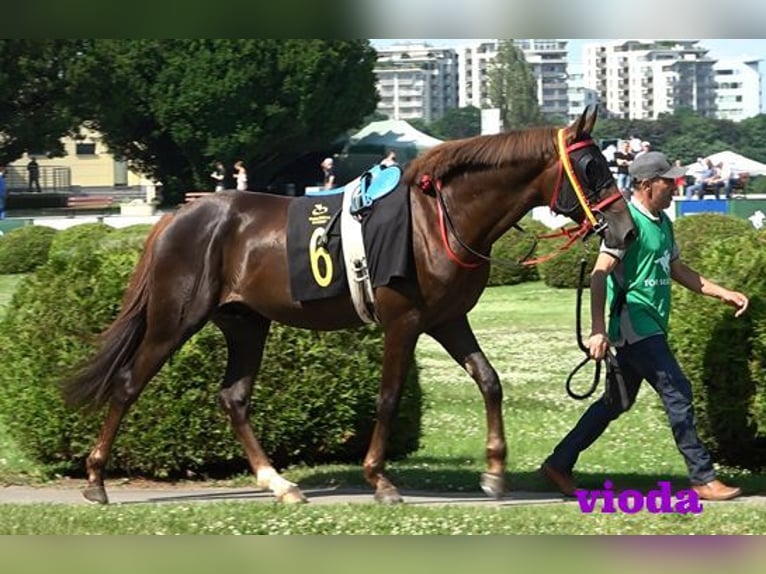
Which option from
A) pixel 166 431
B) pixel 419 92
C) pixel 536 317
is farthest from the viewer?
pixel 419 92

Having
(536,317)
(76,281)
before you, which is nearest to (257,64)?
(536,317)

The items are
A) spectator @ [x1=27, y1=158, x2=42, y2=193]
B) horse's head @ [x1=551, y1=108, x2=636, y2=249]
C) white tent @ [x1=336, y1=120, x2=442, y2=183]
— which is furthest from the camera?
spectator @ [x1=27, y1=158, x2=42, y2=193]

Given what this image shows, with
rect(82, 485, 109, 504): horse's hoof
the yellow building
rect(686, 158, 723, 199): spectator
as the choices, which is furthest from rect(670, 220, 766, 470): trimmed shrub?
the yellow building

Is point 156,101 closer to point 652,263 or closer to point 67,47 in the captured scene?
point 67,47

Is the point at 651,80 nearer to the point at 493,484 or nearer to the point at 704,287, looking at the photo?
the point at 704,287

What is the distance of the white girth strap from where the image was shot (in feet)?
25.2

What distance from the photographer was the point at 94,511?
739cm

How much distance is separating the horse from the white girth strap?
9cm

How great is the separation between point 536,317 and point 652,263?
11.0 m

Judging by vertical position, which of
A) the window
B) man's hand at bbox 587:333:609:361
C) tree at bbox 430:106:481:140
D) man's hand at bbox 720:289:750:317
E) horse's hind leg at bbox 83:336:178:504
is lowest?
the window

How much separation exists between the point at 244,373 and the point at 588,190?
2457 millimetres

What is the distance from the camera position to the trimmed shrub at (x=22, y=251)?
2548cm

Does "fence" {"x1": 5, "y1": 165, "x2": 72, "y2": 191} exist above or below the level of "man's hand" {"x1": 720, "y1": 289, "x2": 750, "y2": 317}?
below

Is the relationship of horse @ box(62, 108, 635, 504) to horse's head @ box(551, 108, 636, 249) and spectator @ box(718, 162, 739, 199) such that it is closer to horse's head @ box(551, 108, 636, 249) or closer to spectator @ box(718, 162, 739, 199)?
horse's head @ box(551, 108, 636, 249)
